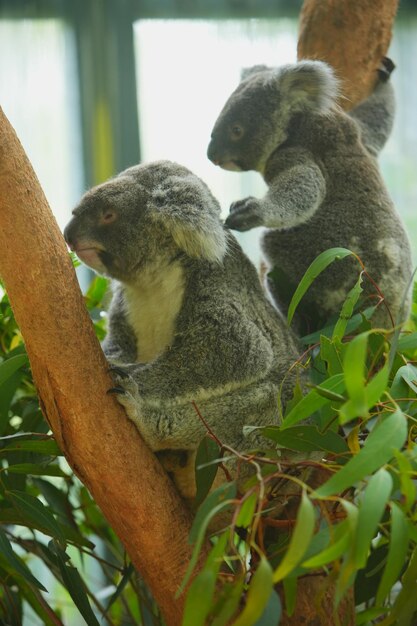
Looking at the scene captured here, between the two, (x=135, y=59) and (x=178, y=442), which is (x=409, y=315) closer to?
(x=178, y=442)

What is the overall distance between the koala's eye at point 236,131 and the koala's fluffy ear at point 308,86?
0.21 meters

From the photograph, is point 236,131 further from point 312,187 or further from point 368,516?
point 368,516

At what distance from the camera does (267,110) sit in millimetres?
2918

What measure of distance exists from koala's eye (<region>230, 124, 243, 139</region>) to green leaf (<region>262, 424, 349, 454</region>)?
5.04ft

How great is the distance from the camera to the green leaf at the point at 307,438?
1.71 metres

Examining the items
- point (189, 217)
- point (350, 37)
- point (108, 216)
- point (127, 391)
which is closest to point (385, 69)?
point (350, 37)

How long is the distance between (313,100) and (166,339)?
3.95ft

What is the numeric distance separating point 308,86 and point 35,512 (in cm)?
185

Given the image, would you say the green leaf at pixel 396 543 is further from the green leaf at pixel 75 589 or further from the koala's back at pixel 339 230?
the koala's back at pixel 339 230

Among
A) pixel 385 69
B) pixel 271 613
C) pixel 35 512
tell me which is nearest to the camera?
pixel 271 613

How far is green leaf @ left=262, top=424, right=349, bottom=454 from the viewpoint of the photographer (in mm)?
1707

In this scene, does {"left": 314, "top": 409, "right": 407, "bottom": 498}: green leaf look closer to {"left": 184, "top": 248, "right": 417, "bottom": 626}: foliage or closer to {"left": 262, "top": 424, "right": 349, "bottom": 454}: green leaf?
{"left": 184, "top": 248, "right": 417, "bottom": 626}: foliage

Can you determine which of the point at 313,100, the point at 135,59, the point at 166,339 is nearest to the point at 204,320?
the point at 166,339

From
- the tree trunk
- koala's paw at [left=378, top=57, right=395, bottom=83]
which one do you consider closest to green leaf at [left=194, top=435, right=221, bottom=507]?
the tree trunk
